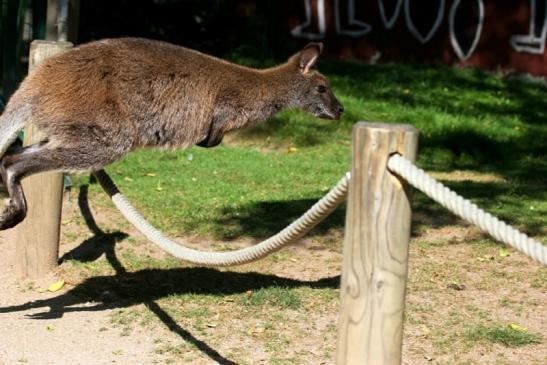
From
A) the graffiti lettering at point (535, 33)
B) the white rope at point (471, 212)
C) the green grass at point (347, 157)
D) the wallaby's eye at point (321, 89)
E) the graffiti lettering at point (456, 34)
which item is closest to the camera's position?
the white rope at point (471, 212)

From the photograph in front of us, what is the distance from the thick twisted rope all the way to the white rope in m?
0.43

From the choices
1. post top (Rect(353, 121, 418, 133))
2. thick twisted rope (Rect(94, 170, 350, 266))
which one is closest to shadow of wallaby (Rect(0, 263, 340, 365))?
thick twisted rope (Rect(94, 170, 350, 266))

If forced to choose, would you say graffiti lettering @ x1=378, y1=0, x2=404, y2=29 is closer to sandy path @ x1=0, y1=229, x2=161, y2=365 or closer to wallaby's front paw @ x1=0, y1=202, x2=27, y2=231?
sandy path @ x1=0, y1=229, x2=161, y2=365

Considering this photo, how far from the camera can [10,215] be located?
5672 mm

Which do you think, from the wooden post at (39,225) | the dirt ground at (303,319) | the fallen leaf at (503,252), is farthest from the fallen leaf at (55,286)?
the fallen leaf at (503,252)

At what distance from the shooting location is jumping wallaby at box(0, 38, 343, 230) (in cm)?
586

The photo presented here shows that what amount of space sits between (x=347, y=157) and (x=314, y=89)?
378 cm

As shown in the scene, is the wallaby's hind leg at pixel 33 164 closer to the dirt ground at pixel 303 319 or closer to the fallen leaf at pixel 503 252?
the dirt ground at pixel 303 319

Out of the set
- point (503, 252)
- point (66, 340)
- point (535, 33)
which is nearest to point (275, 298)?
point (66, 340)

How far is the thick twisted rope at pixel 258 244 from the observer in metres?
4.29

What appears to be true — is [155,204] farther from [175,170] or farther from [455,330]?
[455,330]

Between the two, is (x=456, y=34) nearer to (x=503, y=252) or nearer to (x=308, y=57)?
(x=503, y=252)

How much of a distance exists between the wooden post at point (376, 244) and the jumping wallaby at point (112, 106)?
8.54 ft

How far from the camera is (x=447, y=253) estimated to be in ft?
24.6
